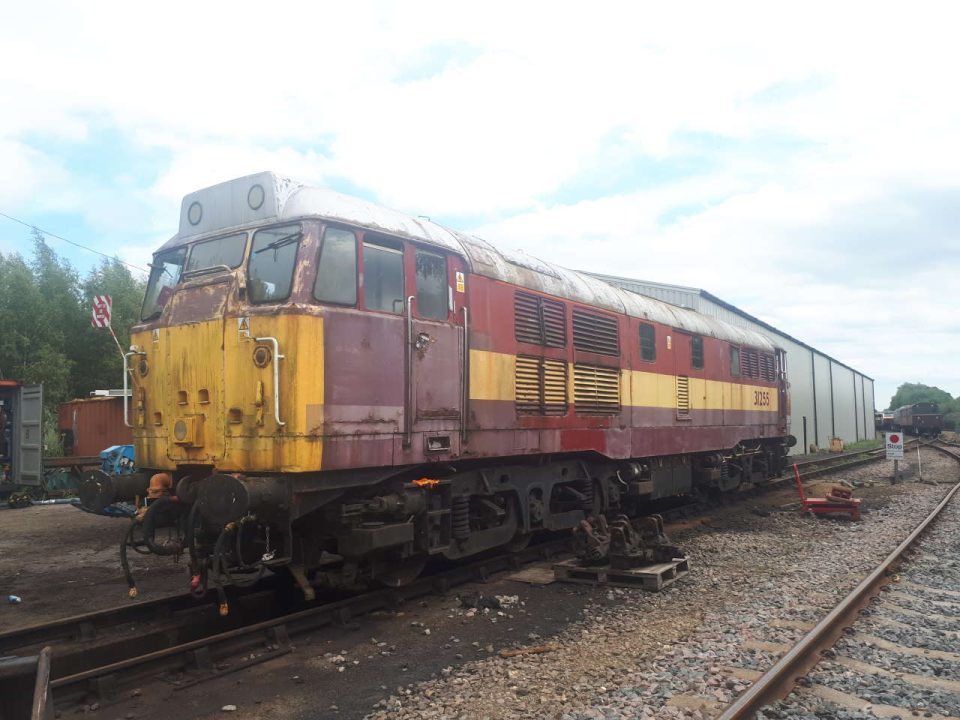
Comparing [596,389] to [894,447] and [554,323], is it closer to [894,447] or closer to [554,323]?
[554,323]

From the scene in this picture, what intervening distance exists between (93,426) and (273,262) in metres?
16.7

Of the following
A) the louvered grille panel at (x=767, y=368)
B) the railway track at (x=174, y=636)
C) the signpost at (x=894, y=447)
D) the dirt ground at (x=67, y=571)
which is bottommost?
the dirt ground at (x=67, y=571)

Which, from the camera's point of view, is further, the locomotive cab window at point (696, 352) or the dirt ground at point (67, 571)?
the locomotive cab window at point (696, 352)

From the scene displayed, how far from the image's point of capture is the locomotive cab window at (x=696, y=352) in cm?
1315

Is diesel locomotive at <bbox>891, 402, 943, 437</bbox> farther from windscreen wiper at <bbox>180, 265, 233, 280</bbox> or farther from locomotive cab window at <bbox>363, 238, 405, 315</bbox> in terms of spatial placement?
windscreen wiper at <bbox>180, 265, 233, 280</bbox>

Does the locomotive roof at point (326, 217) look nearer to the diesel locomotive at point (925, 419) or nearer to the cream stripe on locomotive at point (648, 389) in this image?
the cream stripe on locomotive at point (648, 389)

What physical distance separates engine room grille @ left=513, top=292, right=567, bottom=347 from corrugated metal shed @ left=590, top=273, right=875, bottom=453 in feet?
51.7

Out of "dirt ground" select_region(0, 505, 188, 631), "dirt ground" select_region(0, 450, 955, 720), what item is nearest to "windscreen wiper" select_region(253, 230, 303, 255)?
"dirt ground" select_region(0, 450, 955, 720)

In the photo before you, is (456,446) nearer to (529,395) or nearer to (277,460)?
(529,395)

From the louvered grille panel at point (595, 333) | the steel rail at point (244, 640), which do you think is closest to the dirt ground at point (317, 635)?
Answer: the steel rail at point (244, 640)

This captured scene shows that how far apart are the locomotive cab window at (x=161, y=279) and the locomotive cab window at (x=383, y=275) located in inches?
78.7

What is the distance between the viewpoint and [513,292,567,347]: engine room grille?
846 centimetres

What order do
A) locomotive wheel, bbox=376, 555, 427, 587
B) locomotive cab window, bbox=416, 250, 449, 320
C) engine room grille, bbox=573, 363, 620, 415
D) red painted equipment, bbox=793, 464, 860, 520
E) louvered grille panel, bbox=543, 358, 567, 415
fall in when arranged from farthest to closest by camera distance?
1. red painted equipment, bbox=793, 464, 860, 520
2. engine room grille, bbox=573, 363, 620, 415
3. louvered grille panel, bbox=543, 358, 567, 415
4. locomotive cab window, bbox=416, 250, 449, 320
5. locomotive wheel, bbox=376, 555, 427, 587

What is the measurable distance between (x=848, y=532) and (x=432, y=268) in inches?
333
